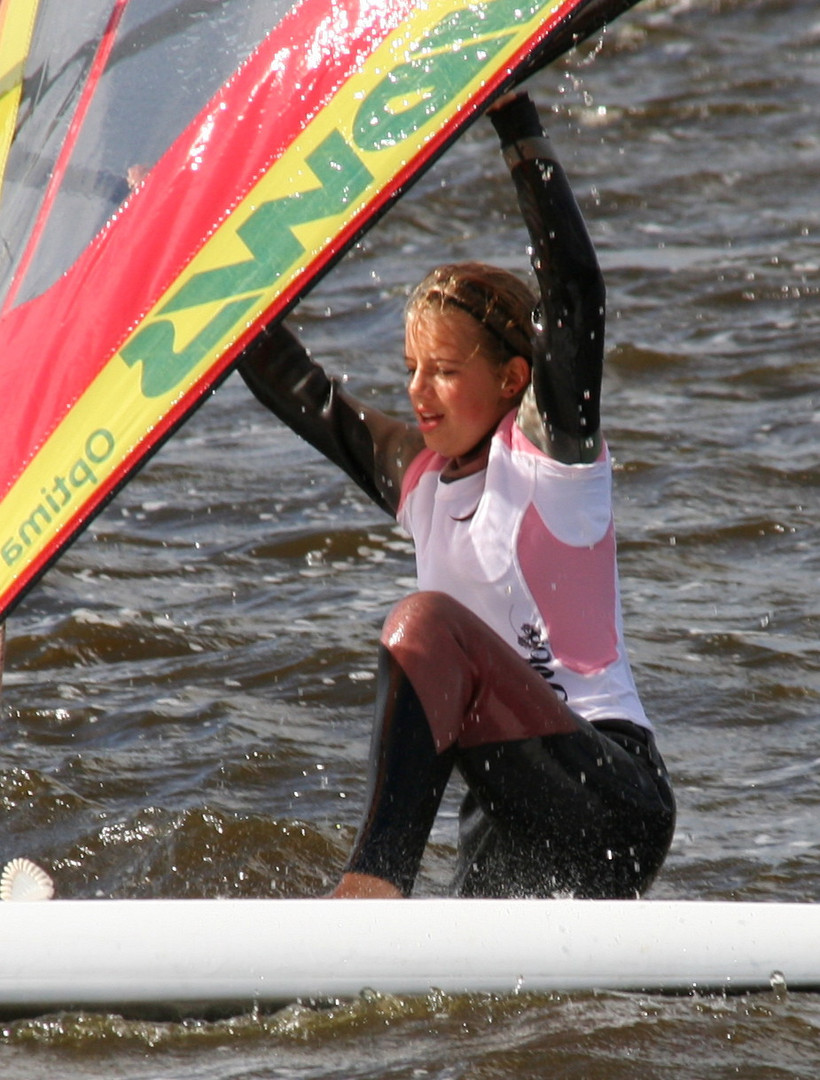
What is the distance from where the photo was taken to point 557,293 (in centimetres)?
237

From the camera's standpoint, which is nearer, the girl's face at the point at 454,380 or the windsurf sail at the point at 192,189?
the windsurf sail at the point at 192,189

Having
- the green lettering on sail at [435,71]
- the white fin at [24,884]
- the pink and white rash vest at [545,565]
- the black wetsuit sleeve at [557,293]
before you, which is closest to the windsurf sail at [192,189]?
the green lettering on sail at [435,71]

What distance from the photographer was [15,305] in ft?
8.06

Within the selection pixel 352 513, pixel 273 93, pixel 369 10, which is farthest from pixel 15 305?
pixel 352 513

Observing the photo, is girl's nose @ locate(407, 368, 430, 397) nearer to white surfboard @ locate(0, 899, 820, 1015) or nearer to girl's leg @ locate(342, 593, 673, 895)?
girl's leg @ locate(342, 593, 673, 895)

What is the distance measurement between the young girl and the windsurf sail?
0.20 metres

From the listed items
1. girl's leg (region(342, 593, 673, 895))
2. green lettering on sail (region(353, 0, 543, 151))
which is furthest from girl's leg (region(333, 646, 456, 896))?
green lettering on sail (region(353, 0, 543, 151))

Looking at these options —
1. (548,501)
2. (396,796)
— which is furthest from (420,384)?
→ (396,796)

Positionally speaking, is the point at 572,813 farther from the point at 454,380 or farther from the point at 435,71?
the point at 435,71

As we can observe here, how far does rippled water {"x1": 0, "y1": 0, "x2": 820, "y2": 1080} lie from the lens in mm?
2359

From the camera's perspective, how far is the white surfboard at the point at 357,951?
7.50 ft

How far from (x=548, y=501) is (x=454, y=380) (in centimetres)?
23

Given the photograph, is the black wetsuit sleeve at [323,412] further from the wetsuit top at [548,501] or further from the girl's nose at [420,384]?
the girl's nose at [420,384]

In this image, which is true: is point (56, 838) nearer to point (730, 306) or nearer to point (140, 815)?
point (140, 815)
